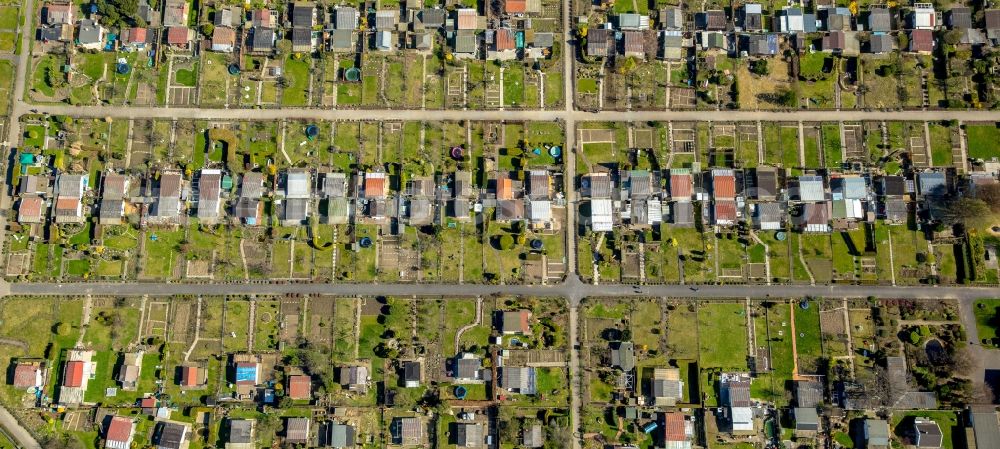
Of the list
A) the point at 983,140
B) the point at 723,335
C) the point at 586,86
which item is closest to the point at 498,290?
the point at 723,335

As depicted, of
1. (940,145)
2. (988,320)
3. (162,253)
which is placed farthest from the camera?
(940,145)

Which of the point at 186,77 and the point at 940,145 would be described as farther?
the point at 186,77

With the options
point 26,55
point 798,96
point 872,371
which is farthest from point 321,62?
point 872,371

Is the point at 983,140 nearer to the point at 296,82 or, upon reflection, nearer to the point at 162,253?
the point at 296,82

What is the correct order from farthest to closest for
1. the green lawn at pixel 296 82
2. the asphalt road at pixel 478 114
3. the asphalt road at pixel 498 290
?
the green lawn at pixel 296 82
the asphalt road at pixel 478 114
the asphalt road at pixel 498 290

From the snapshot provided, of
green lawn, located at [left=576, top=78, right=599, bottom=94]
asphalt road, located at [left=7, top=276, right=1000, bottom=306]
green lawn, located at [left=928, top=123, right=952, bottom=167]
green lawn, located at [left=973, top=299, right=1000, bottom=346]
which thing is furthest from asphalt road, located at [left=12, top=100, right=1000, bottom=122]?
green lawn, located at [left=973, top=299, right=1000, bottom=346]

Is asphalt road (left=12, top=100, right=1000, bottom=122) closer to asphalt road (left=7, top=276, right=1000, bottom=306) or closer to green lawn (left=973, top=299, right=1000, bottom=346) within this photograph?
asphalt road (left=7, top=276, right=1000, bottom=306)

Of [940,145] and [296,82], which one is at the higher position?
[296,82]

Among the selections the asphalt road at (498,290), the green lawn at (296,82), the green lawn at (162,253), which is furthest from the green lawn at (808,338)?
the green lawn at (162,253)

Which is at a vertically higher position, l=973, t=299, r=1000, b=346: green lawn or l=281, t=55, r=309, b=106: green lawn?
l=281, t=55, r=309, b=106: green lawn

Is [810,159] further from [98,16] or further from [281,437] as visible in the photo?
[98,16]

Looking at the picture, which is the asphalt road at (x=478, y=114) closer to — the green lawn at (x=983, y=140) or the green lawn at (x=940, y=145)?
the green lawn at (x=983, y=140)
